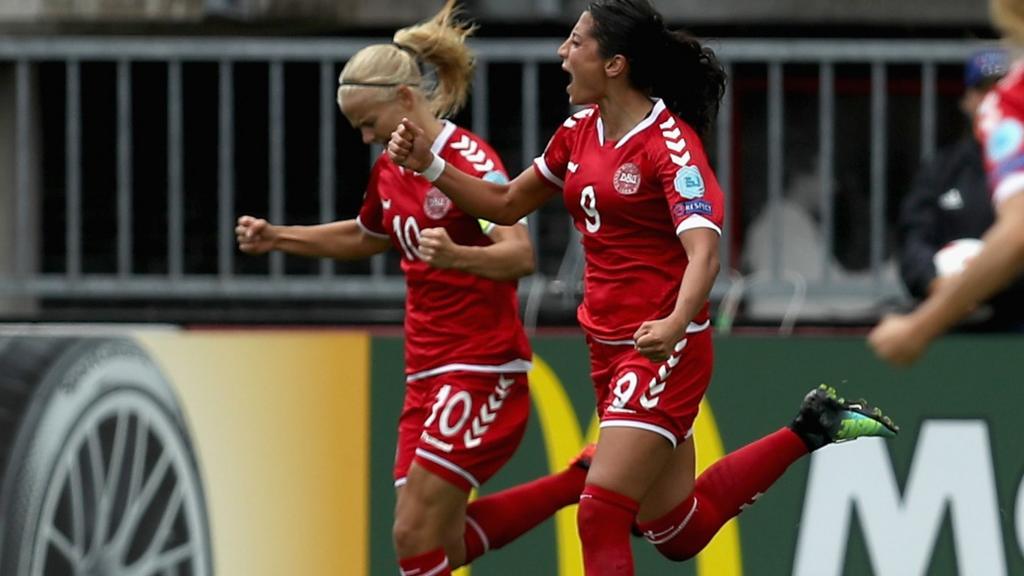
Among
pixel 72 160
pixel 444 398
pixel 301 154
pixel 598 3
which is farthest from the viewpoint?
pixel 301 154

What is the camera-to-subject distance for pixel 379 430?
28.4 feet

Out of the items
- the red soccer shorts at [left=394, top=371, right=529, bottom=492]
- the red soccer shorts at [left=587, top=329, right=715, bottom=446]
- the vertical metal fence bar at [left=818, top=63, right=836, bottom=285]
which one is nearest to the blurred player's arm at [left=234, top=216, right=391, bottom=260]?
the red soccer shorts at [left=394, top=371, right=529, bottom=492]

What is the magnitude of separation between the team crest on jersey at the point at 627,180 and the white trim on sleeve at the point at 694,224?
8.9 inches

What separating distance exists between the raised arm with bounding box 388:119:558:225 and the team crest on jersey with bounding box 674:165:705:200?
641 millimetres

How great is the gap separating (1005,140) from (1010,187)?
144 millimetres

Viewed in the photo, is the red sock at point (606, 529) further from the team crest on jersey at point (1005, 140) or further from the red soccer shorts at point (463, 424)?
the team crest on jersey at point (1005, 140)

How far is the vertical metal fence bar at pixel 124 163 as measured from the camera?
9492 millimetres

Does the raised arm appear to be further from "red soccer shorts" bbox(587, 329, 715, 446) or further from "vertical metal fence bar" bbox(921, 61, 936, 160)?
"vertical metal fence bar" bbox(921, 61, 936, 160)

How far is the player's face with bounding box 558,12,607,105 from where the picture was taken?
688 cm

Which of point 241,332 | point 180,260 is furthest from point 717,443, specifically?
point 180,260

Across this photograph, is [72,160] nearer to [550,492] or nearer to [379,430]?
[379,430]

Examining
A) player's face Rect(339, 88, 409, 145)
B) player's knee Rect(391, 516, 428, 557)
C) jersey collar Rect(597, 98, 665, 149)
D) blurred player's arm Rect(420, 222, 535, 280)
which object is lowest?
player's knee Rect(391, 516, 428, 557)

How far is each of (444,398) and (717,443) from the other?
1.45 m

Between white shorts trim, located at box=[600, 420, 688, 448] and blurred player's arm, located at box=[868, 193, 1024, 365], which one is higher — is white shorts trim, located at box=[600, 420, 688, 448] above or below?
below
